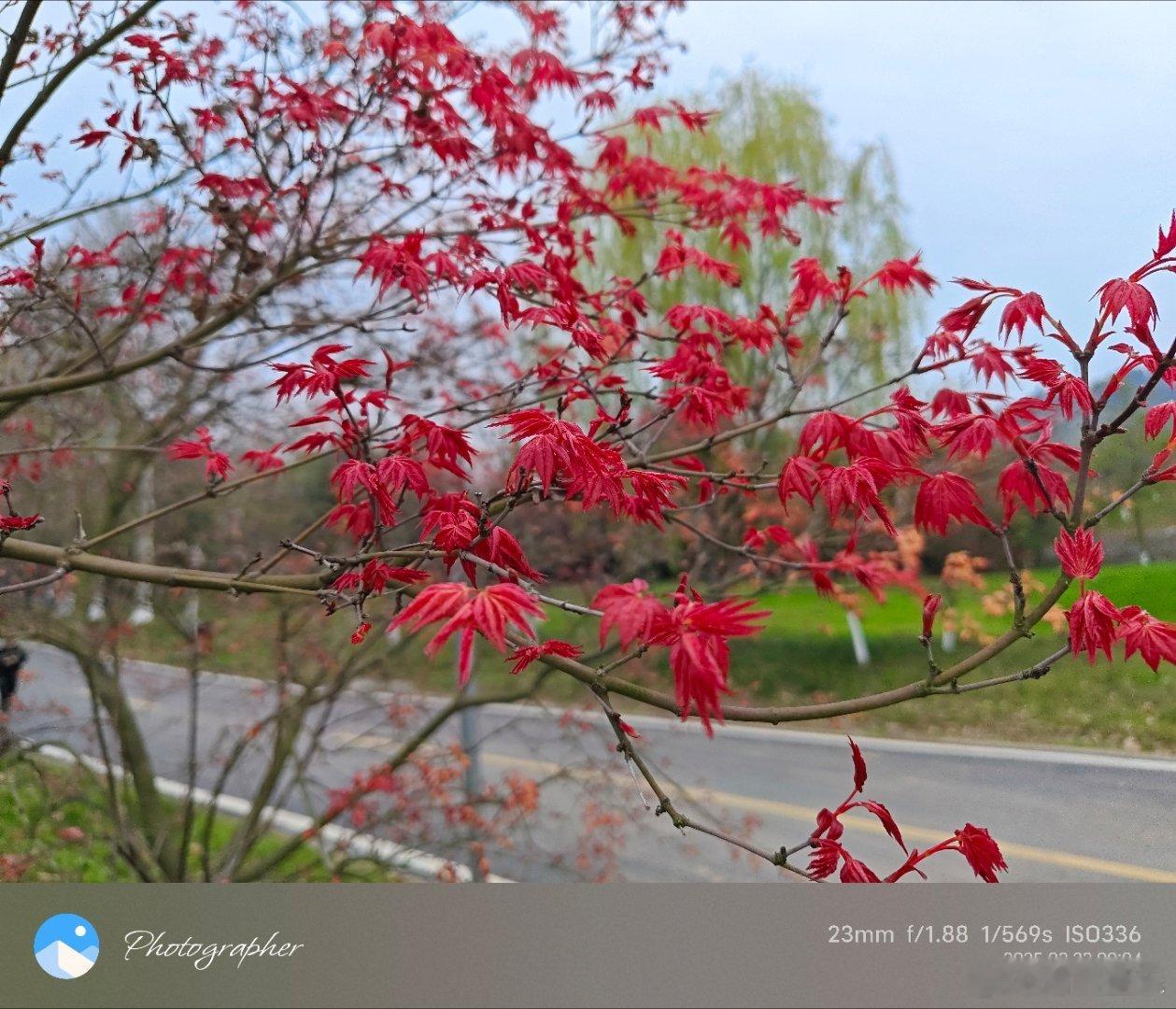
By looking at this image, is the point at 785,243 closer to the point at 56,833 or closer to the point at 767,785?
the point at 767,785

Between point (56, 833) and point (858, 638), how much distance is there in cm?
280

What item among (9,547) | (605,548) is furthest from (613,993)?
(605,548)

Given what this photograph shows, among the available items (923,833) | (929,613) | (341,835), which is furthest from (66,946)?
(923,833)

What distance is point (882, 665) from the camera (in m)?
2.79

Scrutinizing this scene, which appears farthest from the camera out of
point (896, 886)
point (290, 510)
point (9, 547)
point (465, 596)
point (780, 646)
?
point (290, 510)

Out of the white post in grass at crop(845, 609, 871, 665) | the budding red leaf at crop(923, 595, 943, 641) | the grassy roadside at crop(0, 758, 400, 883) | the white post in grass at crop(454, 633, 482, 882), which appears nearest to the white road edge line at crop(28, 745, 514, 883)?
the grassy roadside at crop(0, 758, 400, 883)

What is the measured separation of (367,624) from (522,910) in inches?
39.8

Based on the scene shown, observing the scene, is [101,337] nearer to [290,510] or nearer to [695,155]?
[290,510]

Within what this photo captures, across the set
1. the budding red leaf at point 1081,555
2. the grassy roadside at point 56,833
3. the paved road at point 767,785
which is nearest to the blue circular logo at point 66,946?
the grassy roadside at point 56,833

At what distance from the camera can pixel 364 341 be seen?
3.40 m

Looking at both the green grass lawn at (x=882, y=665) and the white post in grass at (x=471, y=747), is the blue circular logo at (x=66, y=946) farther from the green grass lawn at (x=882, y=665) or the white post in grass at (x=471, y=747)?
the white post in grass at (x=471, y=747)

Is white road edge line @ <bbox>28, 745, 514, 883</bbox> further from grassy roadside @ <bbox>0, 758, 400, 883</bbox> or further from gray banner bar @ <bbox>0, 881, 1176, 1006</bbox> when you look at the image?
gray banner bar @ <bbox>0, 881, 1176, 1006</bbox>

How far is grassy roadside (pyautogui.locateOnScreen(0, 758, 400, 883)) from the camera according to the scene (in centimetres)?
276

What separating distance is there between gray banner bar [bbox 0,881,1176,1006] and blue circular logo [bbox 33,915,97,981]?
2cm
